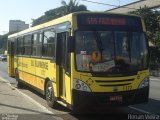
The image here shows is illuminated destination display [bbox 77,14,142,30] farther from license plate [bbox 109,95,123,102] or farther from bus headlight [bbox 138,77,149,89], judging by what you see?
license plate [bbox 109,95,123,102]

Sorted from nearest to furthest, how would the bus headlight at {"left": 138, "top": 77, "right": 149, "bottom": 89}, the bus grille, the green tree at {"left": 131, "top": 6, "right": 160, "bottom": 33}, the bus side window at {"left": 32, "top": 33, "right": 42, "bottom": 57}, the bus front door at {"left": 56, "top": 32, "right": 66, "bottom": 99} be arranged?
the bus grille
the bus headlight at {"left": 138, "top": 77, "right": 149, "bottom": 89}
the bus front door at {"left": 56, "top": 32, "right": 66, "bottom": 99}
the bus side window at {"left": 32, "top": 33, "right": 42, "bottom": 57}
the green tree at {"left": 131, "top": 6, "right": 160, "bottom": 33}

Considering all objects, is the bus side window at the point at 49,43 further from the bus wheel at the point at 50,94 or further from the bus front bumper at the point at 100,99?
the bus front bumper at the point at 100,99

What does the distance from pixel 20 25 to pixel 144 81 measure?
121089 millimetres

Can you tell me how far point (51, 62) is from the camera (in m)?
12.3

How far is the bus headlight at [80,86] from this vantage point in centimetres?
976

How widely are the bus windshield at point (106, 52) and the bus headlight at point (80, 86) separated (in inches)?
12.7

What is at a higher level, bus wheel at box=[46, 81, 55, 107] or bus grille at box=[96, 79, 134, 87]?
bus grille at box=[96, 79, 134, 87]

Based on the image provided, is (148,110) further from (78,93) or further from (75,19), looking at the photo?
(75,19)

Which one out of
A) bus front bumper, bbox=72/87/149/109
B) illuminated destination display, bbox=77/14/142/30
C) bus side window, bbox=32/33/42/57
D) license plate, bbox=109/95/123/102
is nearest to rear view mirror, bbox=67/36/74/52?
illuminated destination display, bbox=77/14/142/30

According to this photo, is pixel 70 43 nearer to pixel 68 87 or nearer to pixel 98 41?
pixel 98 41

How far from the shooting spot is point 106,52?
10.0 metres

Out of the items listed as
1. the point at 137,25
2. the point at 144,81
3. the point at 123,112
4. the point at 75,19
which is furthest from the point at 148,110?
the point at 75,19

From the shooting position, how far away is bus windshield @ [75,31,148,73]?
9938 millimetres

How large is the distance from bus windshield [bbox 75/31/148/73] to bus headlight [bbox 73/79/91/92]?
0.32 m
